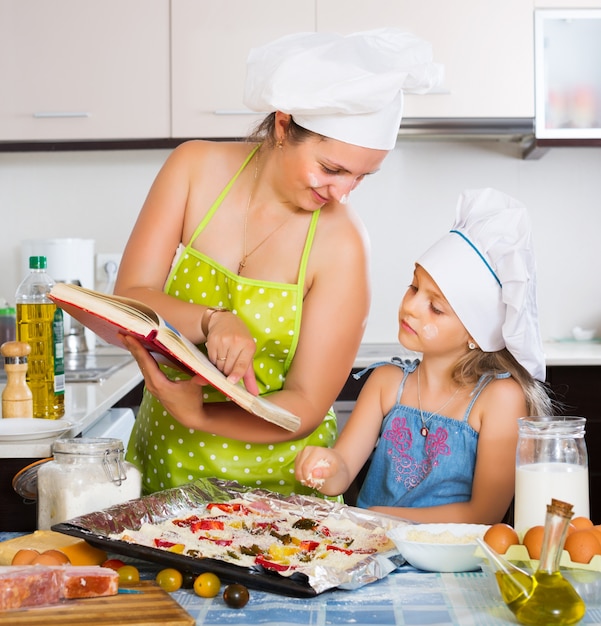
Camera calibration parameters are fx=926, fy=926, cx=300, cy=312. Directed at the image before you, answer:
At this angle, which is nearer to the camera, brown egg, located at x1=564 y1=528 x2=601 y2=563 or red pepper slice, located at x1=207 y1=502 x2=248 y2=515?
brown egg, located at x1=564 y1=528 x2=601 y2=563

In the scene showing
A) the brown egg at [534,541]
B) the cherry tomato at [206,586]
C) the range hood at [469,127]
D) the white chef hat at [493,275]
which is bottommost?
the cherry tomato at [206,586]

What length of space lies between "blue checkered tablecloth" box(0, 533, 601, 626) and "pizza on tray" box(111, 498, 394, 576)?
1.7 inches

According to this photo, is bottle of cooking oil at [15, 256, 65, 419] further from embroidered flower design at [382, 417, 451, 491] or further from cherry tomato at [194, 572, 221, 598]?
cherry tomato at [194, 572, 221, 598]

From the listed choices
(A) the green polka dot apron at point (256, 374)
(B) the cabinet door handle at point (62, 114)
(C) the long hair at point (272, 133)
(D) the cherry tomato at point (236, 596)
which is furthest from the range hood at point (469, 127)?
(D) the cherry tomato at point (236, 596)

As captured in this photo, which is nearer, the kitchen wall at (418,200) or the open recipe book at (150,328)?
the open recipe book at (150,328)

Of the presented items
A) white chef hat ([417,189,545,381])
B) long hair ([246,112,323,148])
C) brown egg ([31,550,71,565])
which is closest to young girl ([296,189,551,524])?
white chef hat ([417,189,545,381])

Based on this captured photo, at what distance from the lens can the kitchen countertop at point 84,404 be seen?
1.52 metres

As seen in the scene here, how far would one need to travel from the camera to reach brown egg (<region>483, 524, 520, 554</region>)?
3.49 ft

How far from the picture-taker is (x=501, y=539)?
3.50 feet

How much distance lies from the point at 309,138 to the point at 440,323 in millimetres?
426

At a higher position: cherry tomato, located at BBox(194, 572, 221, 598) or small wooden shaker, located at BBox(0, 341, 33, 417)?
small wooden shaker, located at BBox(0, 341, 33, 417)

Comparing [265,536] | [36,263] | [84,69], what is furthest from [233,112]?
[265,536]

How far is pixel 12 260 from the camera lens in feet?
11.8

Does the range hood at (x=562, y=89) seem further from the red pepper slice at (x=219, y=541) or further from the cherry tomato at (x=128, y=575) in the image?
the cherry tomato at (x=128, y=575)
